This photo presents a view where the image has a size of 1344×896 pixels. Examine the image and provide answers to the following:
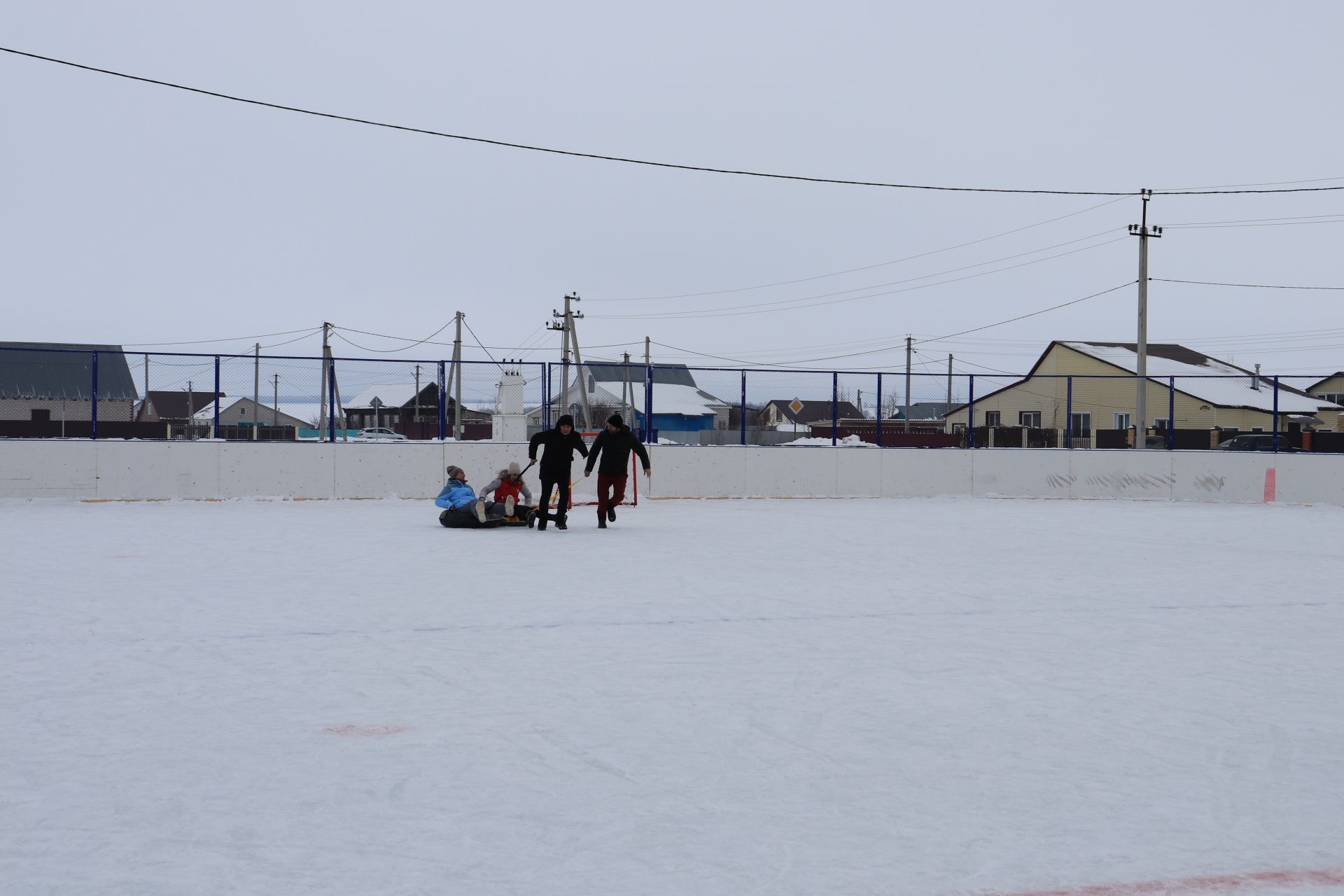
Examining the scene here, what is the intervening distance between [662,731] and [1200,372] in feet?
198

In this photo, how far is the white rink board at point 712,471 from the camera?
1991cm

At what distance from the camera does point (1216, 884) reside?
3.56 meters

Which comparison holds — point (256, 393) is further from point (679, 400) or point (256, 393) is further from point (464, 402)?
point (679, 400)

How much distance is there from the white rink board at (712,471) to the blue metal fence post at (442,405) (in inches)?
13.3

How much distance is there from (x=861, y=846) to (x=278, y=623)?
5.38 meters

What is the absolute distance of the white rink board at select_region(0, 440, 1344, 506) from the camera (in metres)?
19.9

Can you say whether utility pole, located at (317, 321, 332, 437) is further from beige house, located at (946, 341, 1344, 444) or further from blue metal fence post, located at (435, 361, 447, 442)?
beige house, located at (946, 341, 1344, 444)

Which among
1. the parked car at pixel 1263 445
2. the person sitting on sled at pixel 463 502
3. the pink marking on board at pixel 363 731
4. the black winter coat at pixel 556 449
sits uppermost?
the parked car at pixel 1263 445

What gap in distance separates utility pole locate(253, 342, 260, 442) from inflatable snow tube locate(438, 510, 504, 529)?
21.7 ft

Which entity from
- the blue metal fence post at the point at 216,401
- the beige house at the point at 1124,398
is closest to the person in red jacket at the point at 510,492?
the blue metal fence post at the point at 216,401

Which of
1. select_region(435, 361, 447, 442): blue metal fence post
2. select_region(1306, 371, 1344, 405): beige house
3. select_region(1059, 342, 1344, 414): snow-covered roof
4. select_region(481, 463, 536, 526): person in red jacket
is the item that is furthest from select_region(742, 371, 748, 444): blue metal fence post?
select_region(1306, 371, 1344, 405): beige house

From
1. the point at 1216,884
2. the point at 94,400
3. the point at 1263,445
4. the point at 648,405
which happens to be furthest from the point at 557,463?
the point at 1263,445

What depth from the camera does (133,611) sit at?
27.8ft

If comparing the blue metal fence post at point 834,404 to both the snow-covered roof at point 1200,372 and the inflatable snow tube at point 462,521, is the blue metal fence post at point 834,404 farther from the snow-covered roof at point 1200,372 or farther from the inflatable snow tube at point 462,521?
the snow-covered roof at point 1200,372
